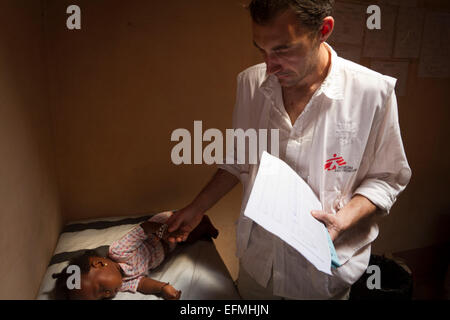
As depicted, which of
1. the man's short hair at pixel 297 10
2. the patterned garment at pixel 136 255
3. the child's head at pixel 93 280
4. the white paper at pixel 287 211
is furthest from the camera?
the patterned garment at pixel 136 255

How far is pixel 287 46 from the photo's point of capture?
759mm

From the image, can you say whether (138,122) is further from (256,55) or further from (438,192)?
(438,192)

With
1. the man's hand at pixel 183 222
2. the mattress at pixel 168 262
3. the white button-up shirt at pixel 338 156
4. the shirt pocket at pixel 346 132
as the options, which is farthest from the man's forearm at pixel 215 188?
the shirt pocket at pixel 346 132

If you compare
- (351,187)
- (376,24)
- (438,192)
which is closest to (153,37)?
(351,187)

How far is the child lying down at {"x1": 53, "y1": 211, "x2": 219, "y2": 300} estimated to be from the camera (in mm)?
1010

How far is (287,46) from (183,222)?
655mm

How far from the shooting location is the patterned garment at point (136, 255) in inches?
43.8

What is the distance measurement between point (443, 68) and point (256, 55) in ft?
3.64

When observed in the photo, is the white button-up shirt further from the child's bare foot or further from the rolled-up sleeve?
the child's bare foot

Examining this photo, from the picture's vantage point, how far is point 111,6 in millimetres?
1262

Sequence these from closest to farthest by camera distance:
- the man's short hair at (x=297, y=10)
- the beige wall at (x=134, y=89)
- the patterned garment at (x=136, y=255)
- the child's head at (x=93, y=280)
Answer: the man's short hair at (x=297, y=10)
the child's head at (x=93, y=280)
the patterned garment at (x=136, y=255)
the beige wall at (x=134, y=89)

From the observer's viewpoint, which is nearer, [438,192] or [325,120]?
[325,120]

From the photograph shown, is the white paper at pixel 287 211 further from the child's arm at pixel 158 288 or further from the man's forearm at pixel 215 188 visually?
the child's arm at pixel 158 288

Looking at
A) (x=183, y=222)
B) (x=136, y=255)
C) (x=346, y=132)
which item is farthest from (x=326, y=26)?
(x=136, y=255)
